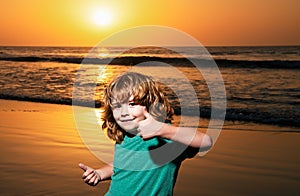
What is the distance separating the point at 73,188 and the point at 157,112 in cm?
312

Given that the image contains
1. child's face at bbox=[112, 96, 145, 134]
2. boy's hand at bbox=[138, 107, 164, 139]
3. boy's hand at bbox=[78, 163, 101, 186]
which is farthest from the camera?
boy's hand at bbox=[78, 163, 101, 186]

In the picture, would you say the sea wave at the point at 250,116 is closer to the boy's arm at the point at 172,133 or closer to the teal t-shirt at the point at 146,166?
the teal t-shirt at the point at 146,166

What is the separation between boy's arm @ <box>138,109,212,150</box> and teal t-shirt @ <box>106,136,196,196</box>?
23cm

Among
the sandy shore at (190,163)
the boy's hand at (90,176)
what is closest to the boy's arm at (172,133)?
the boy's hand at (90,176)

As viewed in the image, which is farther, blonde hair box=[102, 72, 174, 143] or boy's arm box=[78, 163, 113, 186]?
boy's arm box=[78, 163, 113, 186]

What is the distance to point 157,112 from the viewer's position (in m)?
2.17

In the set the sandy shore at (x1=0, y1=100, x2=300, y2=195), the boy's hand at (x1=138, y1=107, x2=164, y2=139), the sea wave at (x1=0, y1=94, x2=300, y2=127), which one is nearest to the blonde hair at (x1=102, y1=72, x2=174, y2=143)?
the boy's hand at (x1=138, y1=107, x2=164, y2=139)

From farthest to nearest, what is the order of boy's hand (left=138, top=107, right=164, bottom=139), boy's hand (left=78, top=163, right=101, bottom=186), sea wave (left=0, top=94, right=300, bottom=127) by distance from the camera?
1. sea wave (left=0, top=94, right=300, bottom=127)
2. boy's hand (left=78, top=163, right=101, bottom=186)
3. boy's hand (left=138, top=107, right=164, bottom=139)

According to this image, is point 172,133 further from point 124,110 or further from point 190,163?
point 190,163

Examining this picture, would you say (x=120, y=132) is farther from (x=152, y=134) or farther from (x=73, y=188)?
(x=73, y=188)

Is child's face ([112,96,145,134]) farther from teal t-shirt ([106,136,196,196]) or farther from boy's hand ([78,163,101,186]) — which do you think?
boy's hand ([78,163,101,186])

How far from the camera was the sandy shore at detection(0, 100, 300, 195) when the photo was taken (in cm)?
508

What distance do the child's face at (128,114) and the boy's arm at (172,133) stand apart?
5 cm

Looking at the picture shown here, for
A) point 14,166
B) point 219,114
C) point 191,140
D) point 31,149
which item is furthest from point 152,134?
point 219,114
